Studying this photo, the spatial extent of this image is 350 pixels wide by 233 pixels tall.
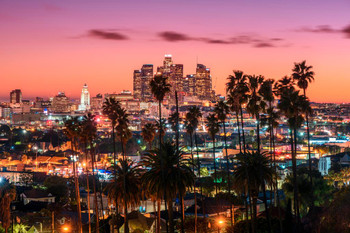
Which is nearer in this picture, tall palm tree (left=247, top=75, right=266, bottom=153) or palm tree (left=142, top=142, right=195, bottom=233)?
palm tree (left=142, top=142, right=195, bottom=233)

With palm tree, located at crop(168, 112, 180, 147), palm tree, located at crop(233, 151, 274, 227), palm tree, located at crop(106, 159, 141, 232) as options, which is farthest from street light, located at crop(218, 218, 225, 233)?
palm tree, located at crop(106, 159, 141, 232)

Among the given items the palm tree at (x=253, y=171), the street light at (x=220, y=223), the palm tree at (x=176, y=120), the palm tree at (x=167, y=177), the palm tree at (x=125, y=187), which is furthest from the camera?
the palm tree at (x=176, y=120)

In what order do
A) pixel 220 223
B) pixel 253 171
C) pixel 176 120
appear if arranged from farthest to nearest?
pixel 176 120 → pixel 220 223 → pixel 253 171

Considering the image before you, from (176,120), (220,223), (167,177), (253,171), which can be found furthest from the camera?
(176,120)

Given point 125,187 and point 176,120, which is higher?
point 176,120

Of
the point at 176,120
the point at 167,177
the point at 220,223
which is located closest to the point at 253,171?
the point at 167,177

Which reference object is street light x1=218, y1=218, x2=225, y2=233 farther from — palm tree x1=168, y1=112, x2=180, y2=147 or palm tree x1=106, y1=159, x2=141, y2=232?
palm tree x1=106, y1=159, x2=141, y2=232

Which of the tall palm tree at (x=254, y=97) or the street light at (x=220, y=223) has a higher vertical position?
the tall palm tree at (x=254, y=97)

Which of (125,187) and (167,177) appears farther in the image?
(125,187)

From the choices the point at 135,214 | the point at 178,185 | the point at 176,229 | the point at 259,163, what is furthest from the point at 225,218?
the point at 178,185

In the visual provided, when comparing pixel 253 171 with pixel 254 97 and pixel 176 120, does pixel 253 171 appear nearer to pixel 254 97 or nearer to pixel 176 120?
pixel 254 97

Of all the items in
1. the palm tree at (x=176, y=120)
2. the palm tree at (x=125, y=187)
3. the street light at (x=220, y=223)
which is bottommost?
the street light at (x=220, y=223)

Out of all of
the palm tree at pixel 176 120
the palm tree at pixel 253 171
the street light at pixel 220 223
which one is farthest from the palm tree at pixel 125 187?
the street light at pixel 220 223

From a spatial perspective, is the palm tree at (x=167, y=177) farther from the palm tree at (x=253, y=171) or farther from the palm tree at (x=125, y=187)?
the palm tree at (x=253, y=171)
